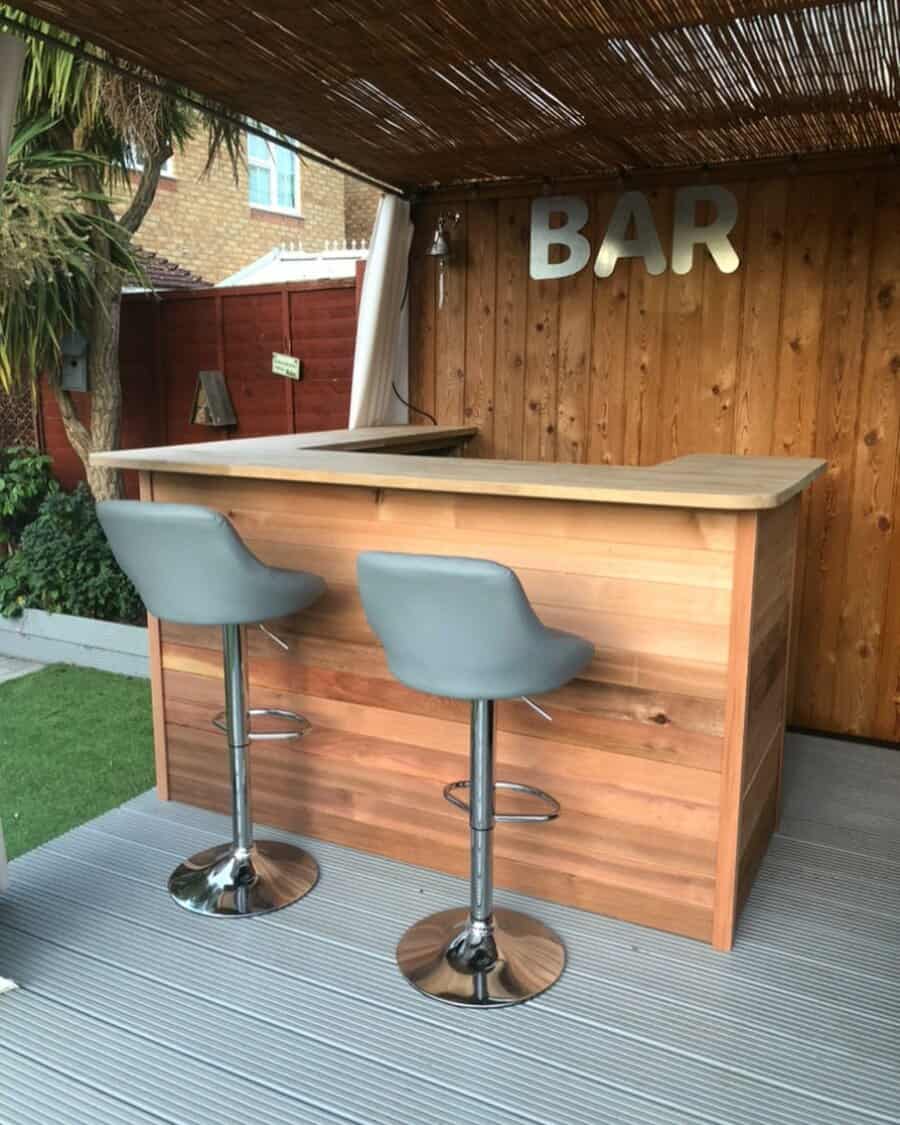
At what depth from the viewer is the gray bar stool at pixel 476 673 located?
1.84 meters

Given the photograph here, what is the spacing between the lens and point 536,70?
2697 millimetres

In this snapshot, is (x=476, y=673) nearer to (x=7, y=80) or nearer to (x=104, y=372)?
(x=7, y=80)

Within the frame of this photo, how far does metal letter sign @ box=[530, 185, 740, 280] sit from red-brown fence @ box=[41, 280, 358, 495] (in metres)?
1.16

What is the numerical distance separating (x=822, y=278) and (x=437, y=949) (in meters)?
2.63

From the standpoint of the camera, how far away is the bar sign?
491 cm

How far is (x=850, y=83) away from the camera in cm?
271

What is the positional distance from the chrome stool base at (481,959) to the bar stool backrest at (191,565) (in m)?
0.85

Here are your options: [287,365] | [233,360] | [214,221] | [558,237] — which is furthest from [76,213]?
[214,221]

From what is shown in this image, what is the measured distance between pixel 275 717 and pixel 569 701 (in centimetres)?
94

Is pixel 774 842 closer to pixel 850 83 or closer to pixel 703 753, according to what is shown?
pixel 703 753

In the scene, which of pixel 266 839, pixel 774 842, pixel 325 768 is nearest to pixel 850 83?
pixel 774 842

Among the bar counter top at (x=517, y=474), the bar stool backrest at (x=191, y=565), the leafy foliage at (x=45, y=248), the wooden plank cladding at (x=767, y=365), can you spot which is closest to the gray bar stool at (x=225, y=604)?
the bar stool backrest at (x=191, y=565)

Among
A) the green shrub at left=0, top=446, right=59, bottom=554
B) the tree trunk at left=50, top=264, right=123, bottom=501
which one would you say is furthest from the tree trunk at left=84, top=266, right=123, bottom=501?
the green shrub at left=0, top=446, right=59, bottom=554

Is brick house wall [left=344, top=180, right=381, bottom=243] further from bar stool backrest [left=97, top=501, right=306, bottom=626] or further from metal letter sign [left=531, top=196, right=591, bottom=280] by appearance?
bar stool backrest [left=97, top=501, right=306, bottom=626]
